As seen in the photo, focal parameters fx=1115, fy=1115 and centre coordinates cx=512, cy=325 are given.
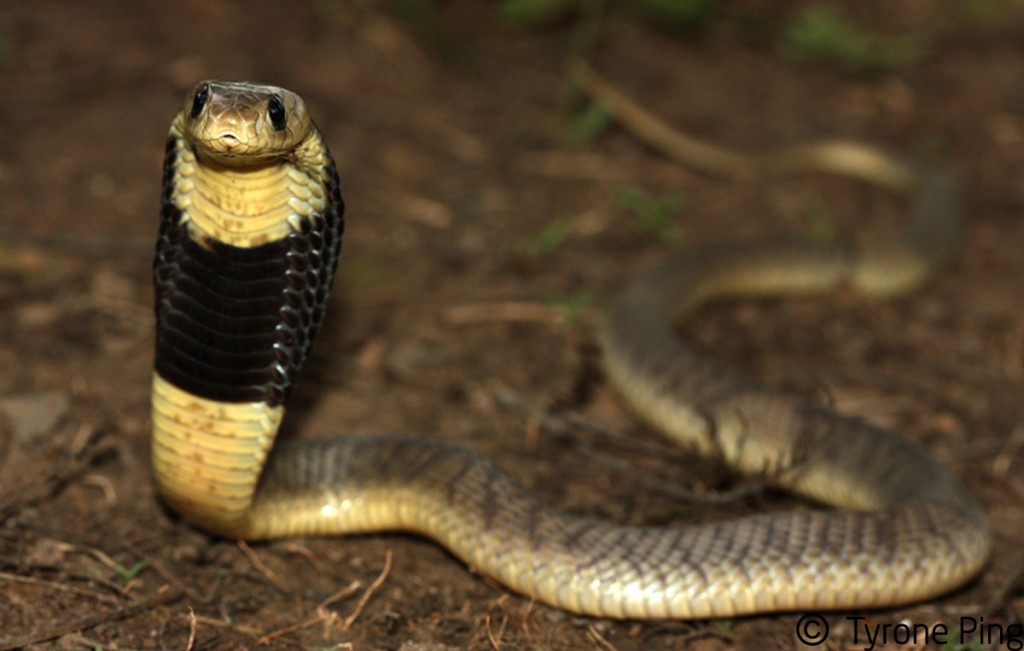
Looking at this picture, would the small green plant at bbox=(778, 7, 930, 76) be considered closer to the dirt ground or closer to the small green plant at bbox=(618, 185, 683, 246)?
the dirt ground

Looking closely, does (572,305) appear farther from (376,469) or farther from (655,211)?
(376,469)

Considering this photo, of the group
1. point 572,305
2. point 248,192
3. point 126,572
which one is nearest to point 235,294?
point 248,192

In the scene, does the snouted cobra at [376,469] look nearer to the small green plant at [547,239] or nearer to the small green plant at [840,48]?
the small green plant at [547,239]

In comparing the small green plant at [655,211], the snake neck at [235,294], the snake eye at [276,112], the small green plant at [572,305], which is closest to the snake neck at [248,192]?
the snake neck at [235,294]

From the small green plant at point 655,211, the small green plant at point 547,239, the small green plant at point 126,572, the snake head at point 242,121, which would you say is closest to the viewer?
the snake head at point 242,121

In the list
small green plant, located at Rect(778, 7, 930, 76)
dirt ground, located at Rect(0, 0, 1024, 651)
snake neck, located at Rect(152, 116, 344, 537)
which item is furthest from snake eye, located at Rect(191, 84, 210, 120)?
small green plant, located at Rect(778, 7, 930, 76)

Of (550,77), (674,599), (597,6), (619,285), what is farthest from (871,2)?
(674,599)
